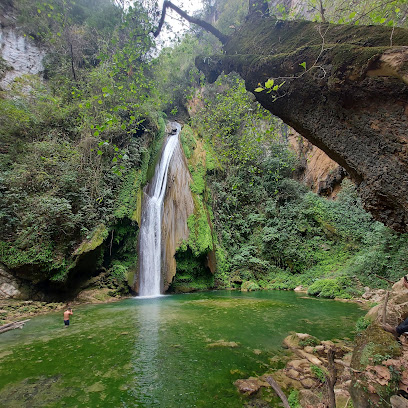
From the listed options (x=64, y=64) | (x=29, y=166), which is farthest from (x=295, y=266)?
(x=64, y=64)

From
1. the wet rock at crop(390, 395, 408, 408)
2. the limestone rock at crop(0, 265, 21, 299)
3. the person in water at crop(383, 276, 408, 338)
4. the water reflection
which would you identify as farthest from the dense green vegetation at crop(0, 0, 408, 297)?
the wet rock at crop(390, 395, 408, 408)

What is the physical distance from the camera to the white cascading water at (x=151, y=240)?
10695 mm

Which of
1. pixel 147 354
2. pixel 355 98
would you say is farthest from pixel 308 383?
pixel 355 98

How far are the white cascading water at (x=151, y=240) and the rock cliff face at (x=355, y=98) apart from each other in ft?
30.6

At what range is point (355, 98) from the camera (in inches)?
94.3

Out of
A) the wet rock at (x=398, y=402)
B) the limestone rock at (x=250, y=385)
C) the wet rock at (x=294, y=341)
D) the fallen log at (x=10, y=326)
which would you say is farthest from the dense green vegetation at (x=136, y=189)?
the wet rock at (x=398, y=402)

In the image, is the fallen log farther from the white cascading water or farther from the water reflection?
the white cascading water

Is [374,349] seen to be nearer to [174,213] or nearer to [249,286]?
[249,286]

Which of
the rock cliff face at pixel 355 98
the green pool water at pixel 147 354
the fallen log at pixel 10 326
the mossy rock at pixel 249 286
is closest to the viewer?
the rock cliff face at pixel 355 98

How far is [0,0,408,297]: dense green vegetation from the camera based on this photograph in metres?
7.29

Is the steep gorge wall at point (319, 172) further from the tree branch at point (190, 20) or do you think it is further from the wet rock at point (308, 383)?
the wet rock at point (308, 383)

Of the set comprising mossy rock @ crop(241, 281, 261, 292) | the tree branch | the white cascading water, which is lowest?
mossy rock @ crop(241, 281, 261, 292)

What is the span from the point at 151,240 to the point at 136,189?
266 cm

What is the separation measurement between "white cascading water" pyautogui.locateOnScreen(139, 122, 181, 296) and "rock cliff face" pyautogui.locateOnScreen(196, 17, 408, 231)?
932 centimetres
